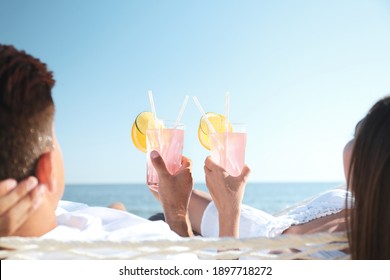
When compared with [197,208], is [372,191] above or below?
above

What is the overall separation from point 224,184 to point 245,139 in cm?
40

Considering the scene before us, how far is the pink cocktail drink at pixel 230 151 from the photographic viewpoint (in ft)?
8.05

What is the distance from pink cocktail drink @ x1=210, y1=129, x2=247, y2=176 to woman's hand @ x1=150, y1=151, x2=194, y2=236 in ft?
0.58

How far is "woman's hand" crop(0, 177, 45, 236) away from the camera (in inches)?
53.0

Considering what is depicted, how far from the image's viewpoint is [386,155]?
57.1 inches

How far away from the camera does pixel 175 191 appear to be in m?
2.38

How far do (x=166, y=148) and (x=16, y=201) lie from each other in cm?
124

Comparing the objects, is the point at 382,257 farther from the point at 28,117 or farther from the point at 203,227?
the point at 203,227

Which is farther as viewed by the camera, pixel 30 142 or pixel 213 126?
pixel 213 126

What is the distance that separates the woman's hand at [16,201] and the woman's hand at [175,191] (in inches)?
38.3

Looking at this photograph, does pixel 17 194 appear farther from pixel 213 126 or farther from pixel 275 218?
pixel 275 218

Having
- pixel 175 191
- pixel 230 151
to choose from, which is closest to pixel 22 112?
pixel 175 191

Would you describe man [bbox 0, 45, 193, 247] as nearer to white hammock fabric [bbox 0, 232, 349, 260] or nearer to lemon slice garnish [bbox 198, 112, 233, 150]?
white hammock fabric [bbox 0, 232, 349, 260]

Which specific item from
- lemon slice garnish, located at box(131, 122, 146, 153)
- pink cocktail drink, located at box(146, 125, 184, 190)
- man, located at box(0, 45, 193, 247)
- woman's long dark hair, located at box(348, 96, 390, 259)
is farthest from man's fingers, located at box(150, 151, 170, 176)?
woman's long dark hair, located at box(348, 96, 390, 259)
